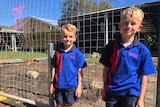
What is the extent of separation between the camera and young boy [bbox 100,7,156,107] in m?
2.52

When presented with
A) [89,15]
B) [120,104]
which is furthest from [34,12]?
[120,104]

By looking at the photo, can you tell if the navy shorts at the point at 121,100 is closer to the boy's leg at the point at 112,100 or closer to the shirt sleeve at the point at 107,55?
the boy's leg at the point at 112,100

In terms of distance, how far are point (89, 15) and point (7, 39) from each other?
3385 millimetres

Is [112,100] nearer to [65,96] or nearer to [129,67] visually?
[129,67]

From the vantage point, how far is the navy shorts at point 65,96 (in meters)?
3.46

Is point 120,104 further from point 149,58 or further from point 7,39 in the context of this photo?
point 7,39

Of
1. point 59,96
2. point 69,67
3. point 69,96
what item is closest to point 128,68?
point 69,67

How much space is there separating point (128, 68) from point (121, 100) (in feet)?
1.08

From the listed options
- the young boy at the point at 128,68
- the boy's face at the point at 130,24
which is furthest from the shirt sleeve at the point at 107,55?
the boy's face at the point at 130,24

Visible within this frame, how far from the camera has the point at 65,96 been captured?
350 centimetres

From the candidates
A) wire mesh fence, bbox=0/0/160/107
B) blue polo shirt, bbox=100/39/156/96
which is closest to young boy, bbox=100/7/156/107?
blue polo shirt, bbox=100/39/156/96

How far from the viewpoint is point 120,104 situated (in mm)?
2645

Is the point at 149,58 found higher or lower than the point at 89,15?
lower

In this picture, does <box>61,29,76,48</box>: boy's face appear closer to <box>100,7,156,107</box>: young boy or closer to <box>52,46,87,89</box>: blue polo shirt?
<box>52,46,87,89</box>: blue polo shirt
